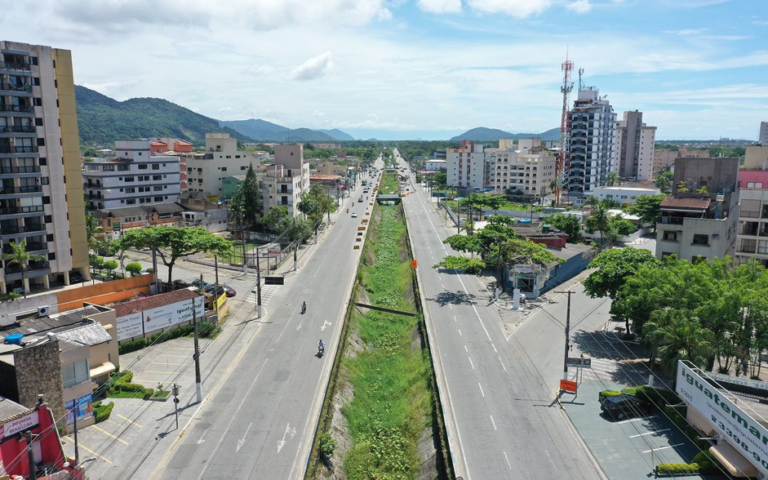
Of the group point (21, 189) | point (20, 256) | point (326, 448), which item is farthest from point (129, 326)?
point (326, 448)

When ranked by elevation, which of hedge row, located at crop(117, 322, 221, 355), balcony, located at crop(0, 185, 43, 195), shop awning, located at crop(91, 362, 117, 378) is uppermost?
balcony, located at crop(0, 185, 43, 195)

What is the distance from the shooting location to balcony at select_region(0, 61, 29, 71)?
54.1m

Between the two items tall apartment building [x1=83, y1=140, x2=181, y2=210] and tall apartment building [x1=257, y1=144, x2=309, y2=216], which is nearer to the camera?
tall apartment building [x1=83, y1=140, x2=181, y2=210]

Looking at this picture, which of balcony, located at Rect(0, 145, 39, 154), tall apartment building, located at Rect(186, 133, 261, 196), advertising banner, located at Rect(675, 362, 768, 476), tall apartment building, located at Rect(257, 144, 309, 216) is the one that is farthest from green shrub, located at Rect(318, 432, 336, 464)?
tall apartment building, located at Rect(186, 133, 261, 196)

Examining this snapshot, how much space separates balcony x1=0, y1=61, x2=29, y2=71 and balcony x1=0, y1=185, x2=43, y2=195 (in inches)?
465

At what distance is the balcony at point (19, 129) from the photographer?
54.3 m

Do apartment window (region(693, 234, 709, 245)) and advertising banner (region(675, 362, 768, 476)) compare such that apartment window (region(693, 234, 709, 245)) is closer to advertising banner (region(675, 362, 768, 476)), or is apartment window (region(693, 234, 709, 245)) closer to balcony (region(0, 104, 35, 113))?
advertising banner (region(675, 362, 768, 476))

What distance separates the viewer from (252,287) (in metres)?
66.9

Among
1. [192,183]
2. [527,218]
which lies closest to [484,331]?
[527,218]

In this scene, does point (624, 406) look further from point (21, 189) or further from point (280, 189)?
point (280, 189)

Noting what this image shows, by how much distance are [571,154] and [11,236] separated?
5709 inches

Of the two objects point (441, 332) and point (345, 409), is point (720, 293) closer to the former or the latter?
point (441, 332)

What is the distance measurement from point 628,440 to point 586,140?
141 meters

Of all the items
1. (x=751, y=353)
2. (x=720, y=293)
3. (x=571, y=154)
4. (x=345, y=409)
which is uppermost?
(x=571, y=154)
